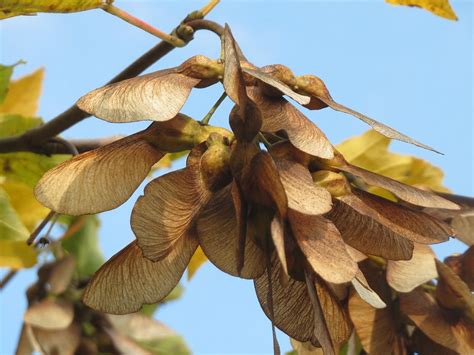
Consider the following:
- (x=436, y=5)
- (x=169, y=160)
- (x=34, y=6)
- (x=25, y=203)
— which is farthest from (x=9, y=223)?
(x=436, y=5)

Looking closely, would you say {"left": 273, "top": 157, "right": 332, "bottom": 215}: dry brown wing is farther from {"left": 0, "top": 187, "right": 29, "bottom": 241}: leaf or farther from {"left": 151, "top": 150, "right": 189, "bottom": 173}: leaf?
{"left": 151, "top": 150, "right": 189, "bottom": 173}: leaf

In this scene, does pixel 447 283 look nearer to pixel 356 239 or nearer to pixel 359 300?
pixel 359 300

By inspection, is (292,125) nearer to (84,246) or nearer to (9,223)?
(9,223)

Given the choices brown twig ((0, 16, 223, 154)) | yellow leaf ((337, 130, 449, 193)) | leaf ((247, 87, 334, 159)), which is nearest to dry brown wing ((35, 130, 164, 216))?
leaf ((247, 87, 334, 159))

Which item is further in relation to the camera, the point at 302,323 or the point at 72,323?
the point at 72,323

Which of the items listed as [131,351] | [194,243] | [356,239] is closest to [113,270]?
[194,243]

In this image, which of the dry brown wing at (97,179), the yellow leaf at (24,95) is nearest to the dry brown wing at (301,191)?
the dry brown wing at (97,179)

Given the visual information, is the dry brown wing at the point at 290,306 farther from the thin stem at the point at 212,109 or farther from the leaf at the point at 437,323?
the leaf at the point at 437,323
